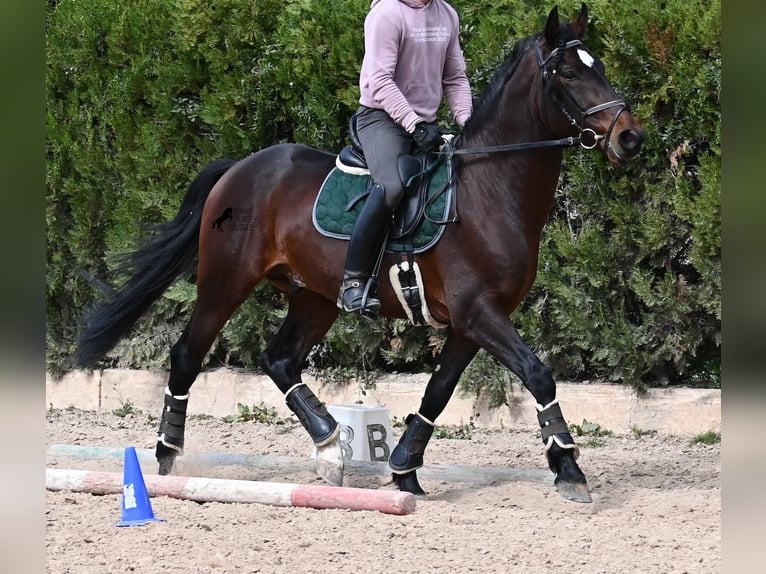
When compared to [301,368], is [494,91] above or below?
above

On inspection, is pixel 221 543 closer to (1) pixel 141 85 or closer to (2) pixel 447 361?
(2) pixel 447 361

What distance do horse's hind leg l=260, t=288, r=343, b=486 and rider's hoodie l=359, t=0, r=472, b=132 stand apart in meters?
1.42

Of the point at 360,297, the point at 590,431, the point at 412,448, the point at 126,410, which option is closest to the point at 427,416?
the point at 412,448

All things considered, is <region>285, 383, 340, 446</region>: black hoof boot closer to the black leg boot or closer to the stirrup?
the black leg boot

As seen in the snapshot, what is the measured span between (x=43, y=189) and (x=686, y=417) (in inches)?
243

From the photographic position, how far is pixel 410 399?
8039mm

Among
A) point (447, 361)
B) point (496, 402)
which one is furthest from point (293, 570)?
point (496, 402)

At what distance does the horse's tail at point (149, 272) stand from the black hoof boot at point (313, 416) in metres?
1.21

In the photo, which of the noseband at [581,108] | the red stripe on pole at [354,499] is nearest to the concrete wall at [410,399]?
the noseband at [581,108]

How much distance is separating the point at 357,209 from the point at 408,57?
0.89 m

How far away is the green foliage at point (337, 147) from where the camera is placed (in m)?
6.96

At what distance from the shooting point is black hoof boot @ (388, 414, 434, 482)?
5.81 metres

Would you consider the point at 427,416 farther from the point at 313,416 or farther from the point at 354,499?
the point at 354,499
